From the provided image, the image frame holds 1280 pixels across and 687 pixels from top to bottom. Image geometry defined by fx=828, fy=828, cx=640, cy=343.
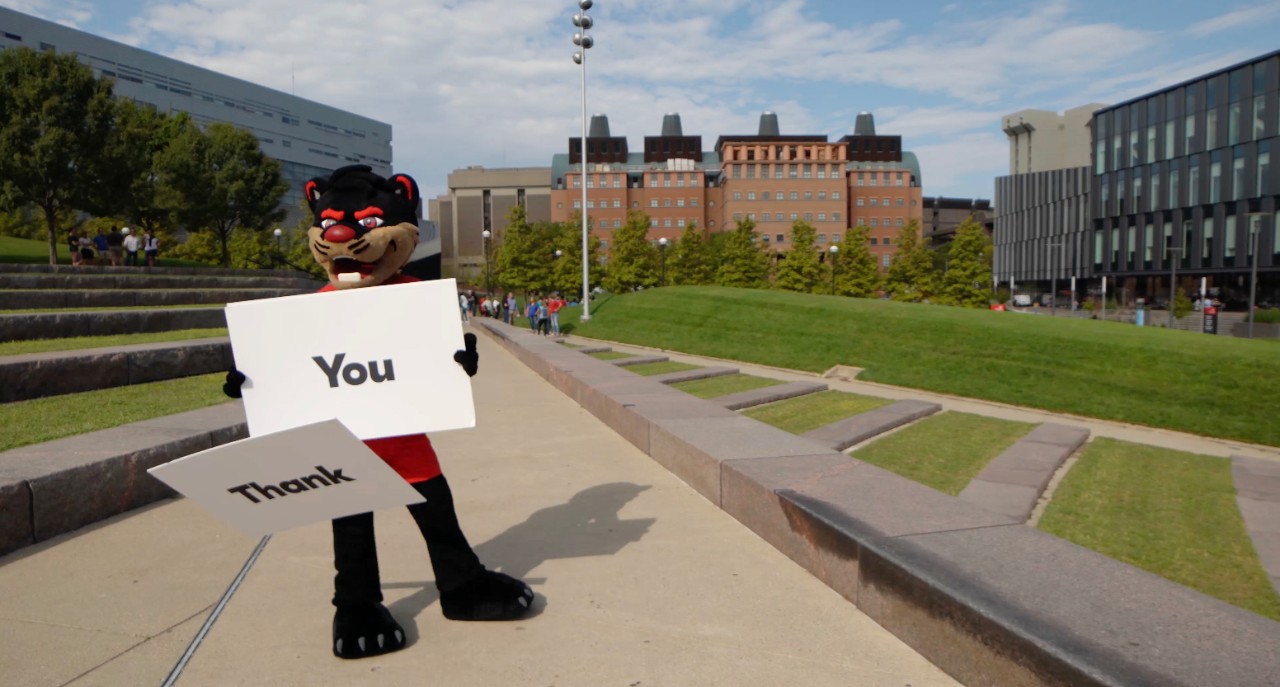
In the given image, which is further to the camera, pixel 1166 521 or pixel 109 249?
pixel 109 249

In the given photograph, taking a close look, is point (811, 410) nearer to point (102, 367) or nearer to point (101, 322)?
point (102, 367)

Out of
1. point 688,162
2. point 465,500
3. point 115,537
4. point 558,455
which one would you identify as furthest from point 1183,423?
point 688,162

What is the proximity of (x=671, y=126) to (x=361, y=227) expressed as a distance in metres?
133

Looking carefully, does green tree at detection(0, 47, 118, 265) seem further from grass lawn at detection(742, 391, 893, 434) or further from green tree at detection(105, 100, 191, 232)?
grass lawn at detection(742, 391, 893, 434)

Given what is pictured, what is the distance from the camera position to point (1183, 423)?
1189cm

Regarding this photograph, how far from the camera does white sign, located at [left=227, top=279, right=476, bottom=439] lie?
10.9 feet

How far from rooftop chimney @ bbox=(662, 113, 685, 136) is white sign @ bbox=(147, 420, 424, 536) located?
133m

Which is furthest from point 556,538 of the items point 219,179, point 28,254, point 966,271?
point 966,271

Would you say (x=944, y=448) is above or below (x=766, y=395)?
below

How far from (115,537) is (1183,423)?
1296cm

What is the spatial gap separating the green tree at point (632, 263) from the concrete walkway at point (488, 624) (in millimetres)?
50983

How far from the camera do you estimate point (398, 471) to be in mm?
3486

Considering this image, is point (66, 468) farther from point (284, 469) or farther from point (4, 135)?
point (4, 135)

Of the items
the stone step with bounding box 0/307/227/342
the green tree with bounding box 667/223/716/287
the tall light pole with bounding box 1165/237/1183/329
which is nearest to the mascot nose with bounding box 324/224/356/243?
the stone step with bounding box 0/307/227/342
